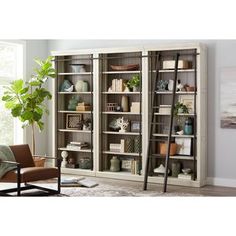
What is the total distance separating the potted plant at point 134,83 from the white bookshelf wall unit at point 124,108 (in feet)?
0.13

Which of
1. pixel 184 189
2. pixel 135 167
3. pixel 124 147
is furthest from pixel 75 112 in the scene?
pixel 184 189

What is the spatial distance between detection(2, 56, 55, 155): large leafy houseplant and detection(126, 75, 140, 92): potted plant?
4.52 ft

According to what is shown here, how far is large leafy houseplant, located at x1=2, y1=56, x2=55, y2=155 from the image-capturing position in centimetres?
705

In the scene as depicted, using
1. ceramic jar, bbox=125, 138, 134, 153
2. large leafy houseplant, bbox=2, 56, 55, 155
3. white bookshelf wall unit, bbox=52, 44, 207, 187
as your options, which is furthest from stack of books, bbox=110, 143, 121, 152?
large leafy houseplant, bbox=2, 56, 55, 155

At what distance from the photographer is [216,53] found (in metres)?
6.38

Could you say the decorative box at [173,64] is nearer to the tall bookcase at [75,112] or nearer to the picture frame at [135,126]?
the picture frame at [135,126]

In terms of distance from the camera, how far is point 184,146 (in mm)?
6527

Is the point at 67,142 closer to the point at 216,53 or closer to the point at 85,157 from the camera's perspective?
the point at 85,157

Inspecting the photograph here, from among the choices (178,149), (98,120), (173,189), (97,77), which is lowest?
(173,189)

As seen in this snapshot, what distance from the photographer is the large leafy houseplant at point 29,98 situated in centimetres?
705

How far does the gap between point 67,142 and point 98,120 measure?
1.06m

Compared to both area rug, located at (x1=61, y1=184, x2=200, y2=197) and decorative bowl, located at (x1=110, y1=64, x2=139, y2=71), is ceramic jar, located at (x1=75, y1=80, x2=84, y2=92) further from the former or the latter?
area rug, located at (x1=61, y1=184, x2=200, y2=197)

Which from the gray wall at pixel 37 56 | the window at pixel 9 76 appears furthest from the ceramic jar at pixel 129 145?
the window at pixel 9 76
